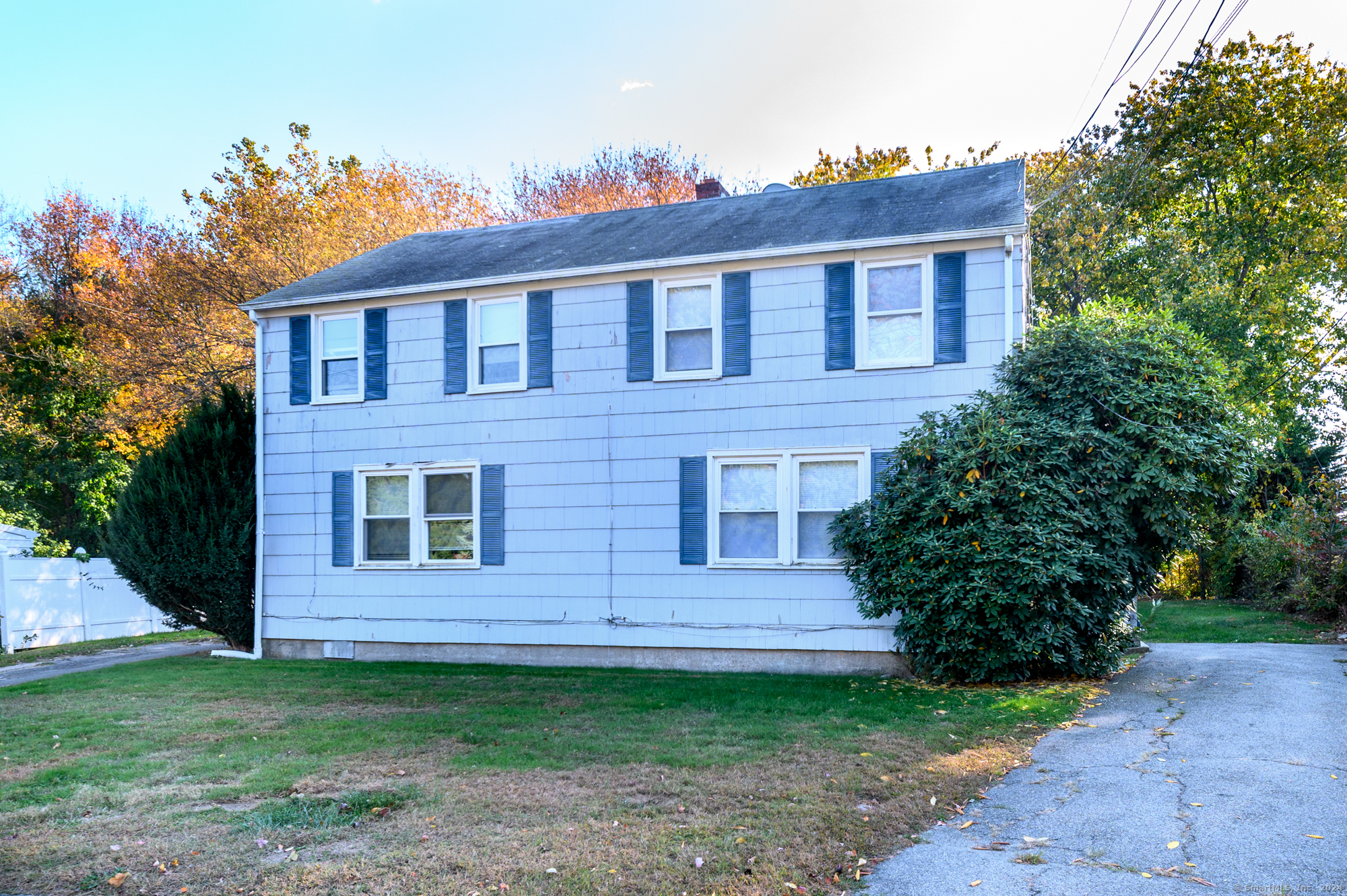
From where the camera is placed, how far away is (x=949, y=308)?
36.4 feet

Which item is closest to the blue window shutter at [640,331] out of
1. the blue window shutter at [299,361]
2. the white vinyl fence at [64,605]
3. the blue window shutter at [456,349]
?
the blue window shutter at [456,349]

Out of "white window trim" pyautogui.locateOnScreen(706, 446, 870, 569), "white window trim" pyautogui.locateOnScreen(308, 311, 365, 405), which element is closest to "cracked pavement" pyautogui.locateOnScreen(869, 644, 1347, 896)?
"white window trim" pyautogui.locateOnScreen(706, 446, 870, 569)

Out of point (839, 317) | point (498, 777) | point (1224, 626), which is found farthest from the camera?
point (1224, 626)

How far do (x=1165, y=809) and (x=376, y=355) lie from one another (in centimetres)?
1094

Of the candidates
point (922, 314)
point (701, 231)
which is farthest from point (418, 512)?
point (922, 314)

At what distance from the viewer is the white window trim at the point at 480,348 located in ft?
42.1

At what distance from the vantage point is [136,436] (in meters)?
26.0

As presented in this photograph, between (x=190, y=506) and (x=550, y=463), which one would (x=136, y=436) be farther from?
(x=550, y=463)

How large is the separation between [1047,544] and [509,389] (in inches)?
267

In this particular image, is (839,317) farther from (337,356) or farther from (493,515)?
(337,356)

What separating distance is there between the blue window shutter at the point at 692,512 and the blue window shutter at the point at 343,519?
465 cm

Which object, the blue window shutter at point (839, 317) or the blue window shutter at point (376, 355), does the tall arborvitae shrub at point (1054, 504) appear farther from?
the blue window shutter at point (376, 355)

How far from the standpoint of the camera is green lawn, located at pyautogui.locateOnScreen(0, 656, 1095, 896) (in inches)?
190

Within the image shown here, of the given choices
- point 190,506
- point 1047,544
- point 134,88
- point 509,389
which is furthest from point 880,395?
point 134,88
